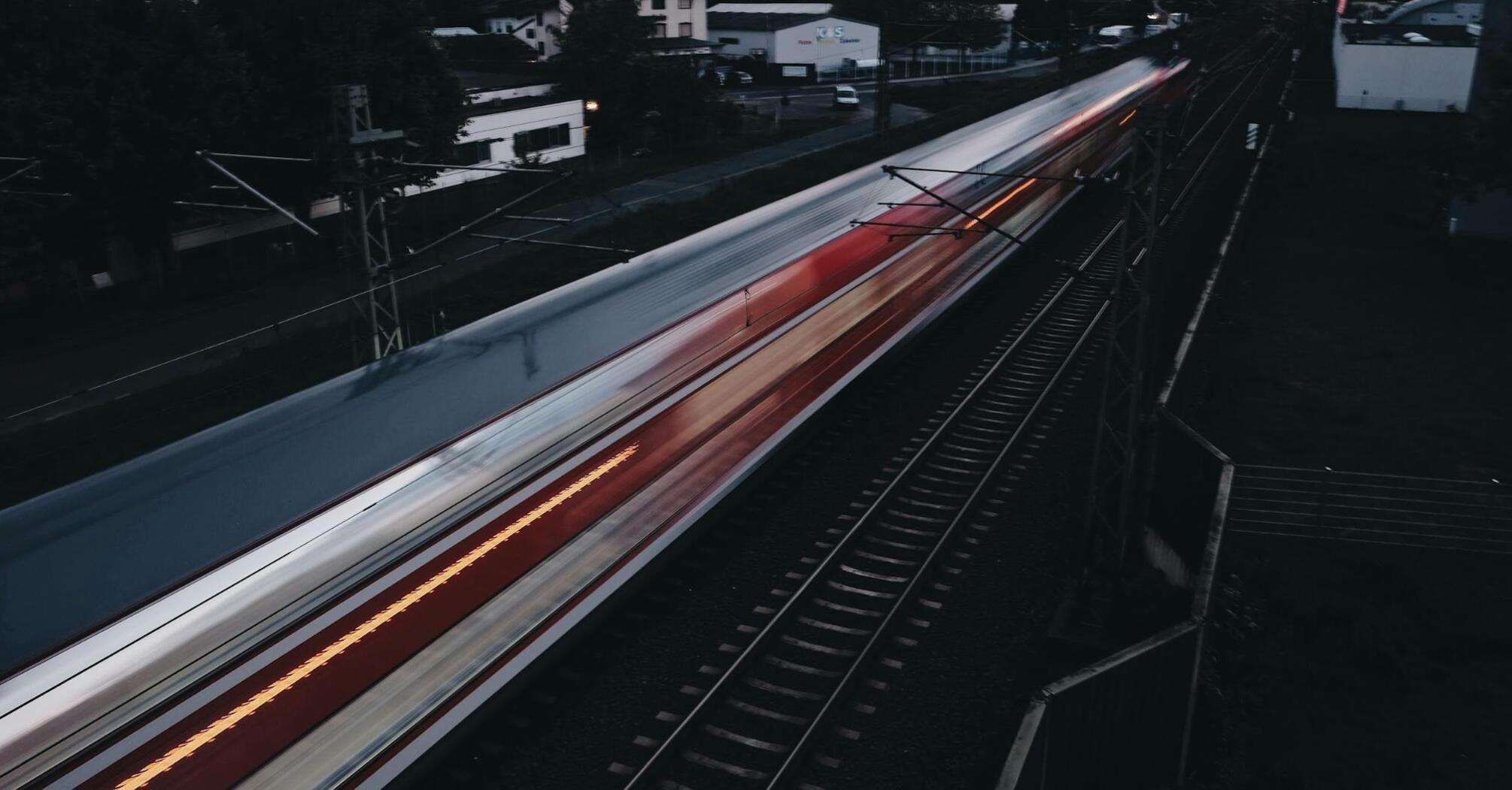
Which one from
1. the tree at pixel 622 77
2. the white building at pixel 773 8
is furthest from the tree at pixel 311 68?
the white building at pixel 773 8

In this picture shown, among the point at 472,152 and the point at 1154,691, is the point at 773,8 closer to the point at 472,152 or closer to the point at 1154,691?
the point at 472,152

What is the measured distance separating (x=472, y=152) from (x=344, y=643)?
2987 cm

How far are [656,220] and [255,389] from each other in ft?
47.9

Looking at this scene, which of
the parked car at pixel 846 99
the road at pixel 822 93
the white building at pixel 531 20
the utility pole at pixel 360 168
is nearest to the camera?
the utility pole at pixel 360 168

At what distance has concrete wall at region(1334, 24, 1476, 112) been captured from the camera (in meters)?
53.8

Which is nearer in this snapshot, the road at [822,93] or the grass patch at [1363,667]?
the grass patch at [1363,667]

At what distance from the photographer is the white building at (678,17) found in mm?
67250

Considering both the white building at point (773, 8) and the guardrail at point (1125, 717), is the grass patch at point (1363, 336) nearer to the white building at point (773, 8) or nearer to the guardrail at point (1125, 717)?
the guardrail at point (1125, 717)

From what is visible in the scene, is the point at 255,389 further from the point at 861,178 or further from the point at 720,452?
the point at 861,178

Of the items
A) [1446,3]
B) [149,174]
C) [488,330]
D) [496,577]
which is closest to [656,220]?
[149,174]

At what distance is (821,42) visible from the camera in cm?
7206

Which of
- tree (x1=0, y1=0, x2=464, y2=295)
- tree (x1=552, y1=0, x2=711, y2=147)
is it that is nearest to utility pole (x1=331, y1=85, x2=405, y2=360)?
tree (x1=0, y1=0, x2=464, y2=295)

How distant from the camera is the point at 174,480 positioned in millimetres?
10664

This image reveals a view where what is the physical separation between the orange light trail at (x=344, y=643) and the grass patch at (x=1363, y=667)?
24.0 ft
